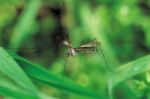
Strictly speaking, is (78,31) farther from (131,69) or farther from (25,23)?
(131,69)

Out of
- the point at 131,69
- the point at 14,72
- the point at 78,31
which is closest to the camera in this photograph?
the point at 14,72

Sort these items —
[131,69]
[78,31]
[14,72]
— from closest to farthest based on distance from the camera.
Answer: [14,72] → [131,69] → [78,31]

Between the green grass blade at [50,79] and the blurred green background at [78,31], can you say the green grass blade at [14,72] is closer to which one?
the green grass blade at [50,79]

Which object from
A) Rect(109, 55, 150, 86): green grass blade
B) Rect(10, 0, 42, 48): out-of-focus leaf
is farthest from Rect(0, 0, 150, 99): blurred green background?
Rect(109, 55, 150, 86): green grass blade

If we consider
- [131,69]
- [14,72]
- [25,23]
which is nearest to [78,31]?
[25,23]

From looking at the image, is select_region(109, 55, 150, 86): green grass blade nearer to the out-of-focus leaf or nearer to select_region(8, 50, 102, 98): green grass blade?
select_region(8, 50, 102, 98): green grass blade

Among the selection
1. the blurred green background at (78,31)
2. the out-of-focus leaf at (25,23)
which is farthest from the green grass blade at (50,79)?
the out-of-focus leaf at (25,23)

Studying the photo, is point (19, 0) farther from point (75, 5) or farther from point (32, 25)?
point (75, 5)
